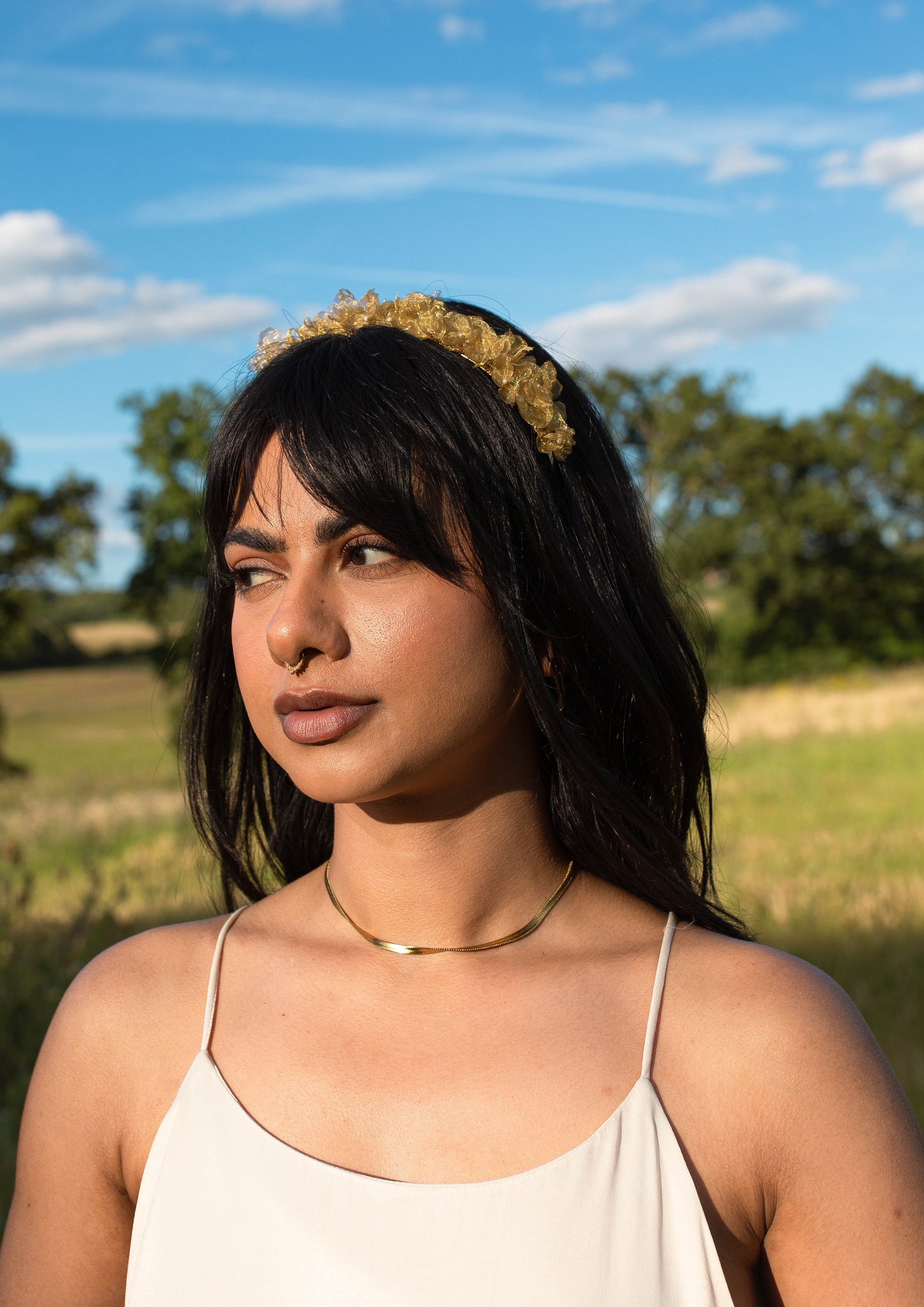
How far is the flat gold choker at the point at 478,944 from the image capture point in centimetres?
191

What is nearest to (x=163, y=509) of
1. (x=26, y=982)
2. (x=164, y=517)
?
(x=164, y=517)

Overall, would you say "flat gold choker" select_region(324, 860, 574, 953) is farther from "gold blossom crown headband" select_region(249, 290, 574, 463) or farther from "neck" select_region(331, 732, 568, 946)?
"gold blossom crown headband" select_region(249, 290, 574, 463)

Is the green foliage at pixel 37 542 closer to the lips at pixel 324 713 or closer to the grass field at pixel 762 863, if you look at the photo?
the grass field at pixel 762 863

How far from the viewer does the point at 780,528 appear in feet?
141

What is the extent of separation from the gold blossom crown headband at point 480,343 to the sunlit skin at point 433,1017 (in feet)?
0.99

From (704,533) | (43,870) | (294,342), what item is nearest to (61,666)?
(704,533)

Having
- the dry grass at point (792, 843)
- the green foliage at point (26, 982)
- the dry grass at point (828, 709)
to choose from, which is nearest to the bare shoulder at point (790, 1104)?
the dry grass at point (792, 843)

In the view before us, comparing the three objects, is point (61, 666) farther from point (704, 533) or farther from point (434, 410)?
point (434, 410)

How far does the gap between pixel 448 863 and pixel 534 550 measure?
1.70 ft

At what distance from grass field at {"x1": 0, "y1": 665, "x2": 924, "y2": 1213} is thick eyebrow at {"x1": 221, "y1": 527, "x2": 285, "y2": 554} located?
106 cm

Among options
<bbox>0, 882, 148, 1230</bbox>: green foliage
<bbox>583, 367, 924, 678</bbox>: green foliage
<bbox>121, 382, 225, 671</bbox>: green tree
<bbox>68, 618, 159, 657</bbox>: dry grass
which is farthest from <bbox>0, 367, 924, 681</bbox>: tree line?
<bbox>0, 882, 148, 1230</bbox>: green foliage

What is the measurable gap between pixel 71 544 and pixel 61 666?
144ft

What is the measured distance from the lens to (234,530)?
190 cm

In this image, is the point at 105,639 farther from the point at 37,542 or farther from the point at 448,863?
the point at 448,863
